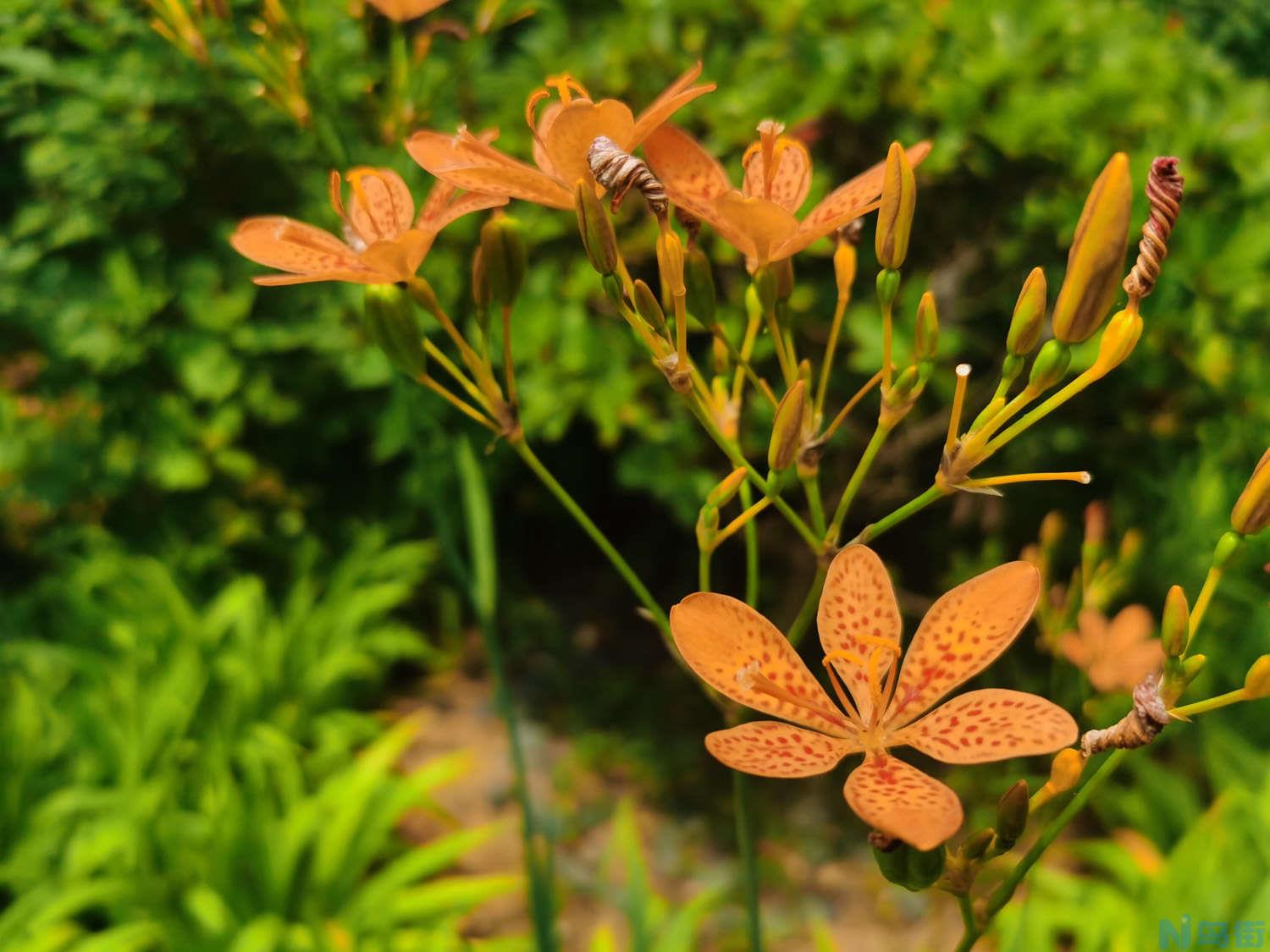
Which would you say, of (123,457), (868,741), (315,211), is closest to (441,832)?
(123,457)

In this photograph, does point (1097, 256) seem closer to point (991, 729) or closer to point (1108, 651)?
point (991, 729)

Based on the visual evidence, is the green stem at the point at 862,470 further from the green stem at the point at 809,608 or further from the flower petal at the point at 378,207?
the flower petal at the point at 378,207

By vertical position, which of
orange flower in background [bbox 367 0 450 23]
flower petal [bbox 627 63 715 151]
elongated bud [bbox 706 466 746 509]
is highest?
orange flower in background [bbox 367 0 450 23]


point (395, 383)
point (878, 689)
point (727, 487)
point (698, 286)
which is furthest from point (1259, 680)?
point (395, 383)

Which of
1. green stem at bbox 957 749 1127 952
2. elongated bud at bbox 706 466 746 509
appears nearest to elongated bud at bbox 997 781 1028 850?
green stem at bbox 957 749 1127 952

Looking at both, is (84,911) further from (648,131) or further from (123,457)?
(648,131)

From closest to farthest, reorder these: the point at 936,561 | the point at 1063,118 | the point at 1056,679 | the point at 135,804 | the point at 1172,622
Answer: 1. the point at 1172,622
2. the point at 1056,679
3. the point at 1063,118
4. the point at 135,804
5. the point at 936,561

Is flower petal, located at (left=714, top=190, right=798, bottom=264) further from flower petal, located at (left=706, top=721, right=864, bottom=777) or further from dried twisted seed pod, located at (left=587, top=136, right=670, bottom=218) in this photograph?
flower petal, located at (left=706, top=721, right=864, bottom=777)
